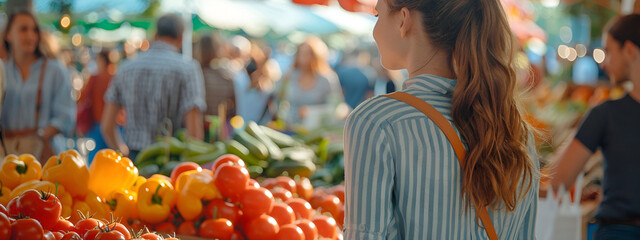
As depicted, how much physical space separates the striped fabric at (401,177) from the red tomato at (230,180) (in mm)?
853

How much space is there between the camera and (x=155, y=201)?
8.29 ft

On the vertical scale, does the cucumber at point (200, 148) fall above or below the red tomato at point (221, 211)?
below

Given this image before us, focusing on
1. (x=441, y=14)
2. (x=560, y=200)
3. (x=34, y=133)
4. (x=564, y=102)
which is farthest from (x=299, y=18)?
(x=441, y=14)

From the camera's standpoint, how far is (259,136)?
15.6 ft

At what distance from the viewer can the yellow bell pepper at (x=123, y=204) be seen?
2.51 metres

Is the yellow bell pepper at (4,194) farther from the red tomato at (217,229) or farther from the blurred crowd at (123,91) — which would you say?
the blurred crowd at (123,91)

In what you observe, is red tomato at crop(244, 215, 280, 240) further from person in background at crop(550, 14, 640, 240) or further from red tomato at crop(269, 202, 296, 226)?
person in background at crop(550, 14, 640, 240)

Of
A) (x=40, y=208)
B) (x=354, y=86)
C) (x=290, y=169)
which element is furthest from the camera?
(x=354, y=86)

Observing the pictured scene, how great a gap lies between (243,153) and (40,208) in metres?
2.57

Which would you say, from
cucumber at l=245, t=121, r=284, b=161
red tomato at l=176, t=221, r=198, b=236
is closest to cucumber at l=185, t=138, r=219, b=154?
cucumber at l=245, t=121, r=284, b=161

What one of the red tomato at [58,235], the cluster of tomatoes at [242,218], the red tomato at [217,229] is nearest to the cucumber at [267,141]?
the cluster of tomatoes at [242,218]

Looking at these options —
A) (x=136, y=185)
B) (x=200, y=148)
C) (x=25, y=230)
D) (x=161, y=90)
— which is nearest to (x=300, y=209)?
(x=136, y=185)

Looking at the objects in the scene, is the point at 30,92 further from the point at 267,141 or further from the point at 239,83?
the point at 239,83

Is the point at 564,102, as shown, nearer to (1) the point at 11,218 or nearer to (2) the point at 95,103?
(2) the point at 95,103
